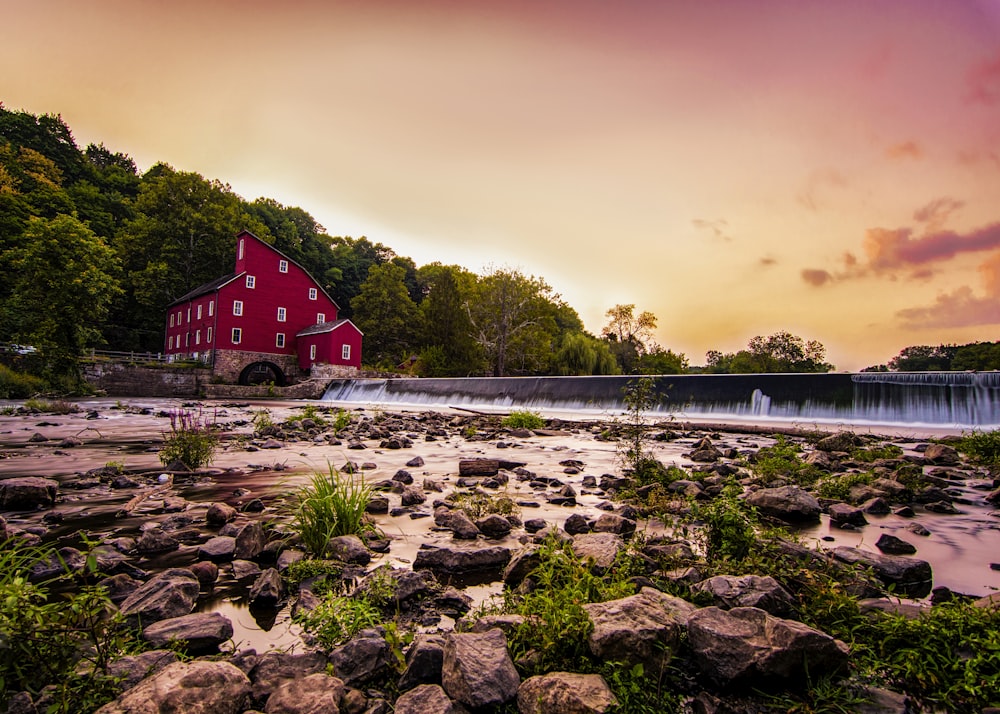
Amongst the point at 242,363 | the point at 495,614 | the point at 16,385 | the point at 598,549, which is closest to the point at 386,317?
the point at 242,363

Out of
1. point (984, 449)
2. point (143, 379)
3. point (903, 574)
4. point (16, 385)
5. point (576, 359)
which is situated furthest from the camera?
point (576, 359)

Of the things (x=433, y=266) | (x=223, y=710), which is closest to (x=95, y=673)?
(x=223, y=710)

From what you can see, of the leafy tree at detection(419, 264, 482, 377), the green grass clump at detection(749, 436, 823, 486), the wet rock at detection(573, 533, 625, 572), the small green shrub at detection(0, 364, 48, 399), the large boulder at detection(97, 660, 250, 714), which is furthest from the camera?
the leafy tree at detection(419, 264, 482, 377)

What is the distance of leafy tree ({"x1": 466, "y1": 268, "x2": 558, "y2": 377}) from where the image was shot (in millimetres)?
52031

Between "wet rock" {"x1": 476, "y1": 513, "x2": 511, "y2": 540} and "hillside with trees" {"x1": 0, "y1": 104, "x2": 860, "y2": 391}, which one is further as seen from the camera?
"hillside with trees" {"x1": 0, "y1": 104, "x2": 860, "y2": 391}

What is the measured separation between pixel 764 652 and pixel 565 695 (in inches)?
33.3

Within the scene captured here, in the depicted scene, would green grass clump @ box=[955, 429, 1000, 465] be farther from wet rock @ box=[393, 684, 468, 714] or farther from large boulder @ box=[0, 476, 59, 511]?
large boulder @ box=[0, 476, 59, 511]

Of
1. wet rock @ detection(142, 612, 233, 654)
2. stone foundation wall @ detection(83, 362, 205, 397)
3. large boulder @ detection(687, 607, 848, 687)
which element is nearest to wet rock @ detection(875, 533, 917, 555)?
large boulder @ detection(687, 607, 848, 687)

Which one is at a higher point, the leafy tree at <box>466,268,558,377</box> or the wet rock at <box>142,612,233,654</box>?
the leafy tree at <box>466,268,558,377</box>

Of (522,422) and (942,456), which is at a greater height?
(942,456)

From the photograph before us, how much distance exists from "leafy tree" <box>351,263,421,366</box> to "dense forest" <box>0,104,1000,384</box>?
0.15 meters

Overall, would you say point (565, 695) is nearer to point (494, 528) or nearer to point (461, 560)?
point (461, 560)

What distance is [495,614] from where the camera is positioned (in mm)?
2541

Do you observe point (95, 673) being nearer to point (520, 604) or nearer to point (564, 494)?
point (520, 604)
